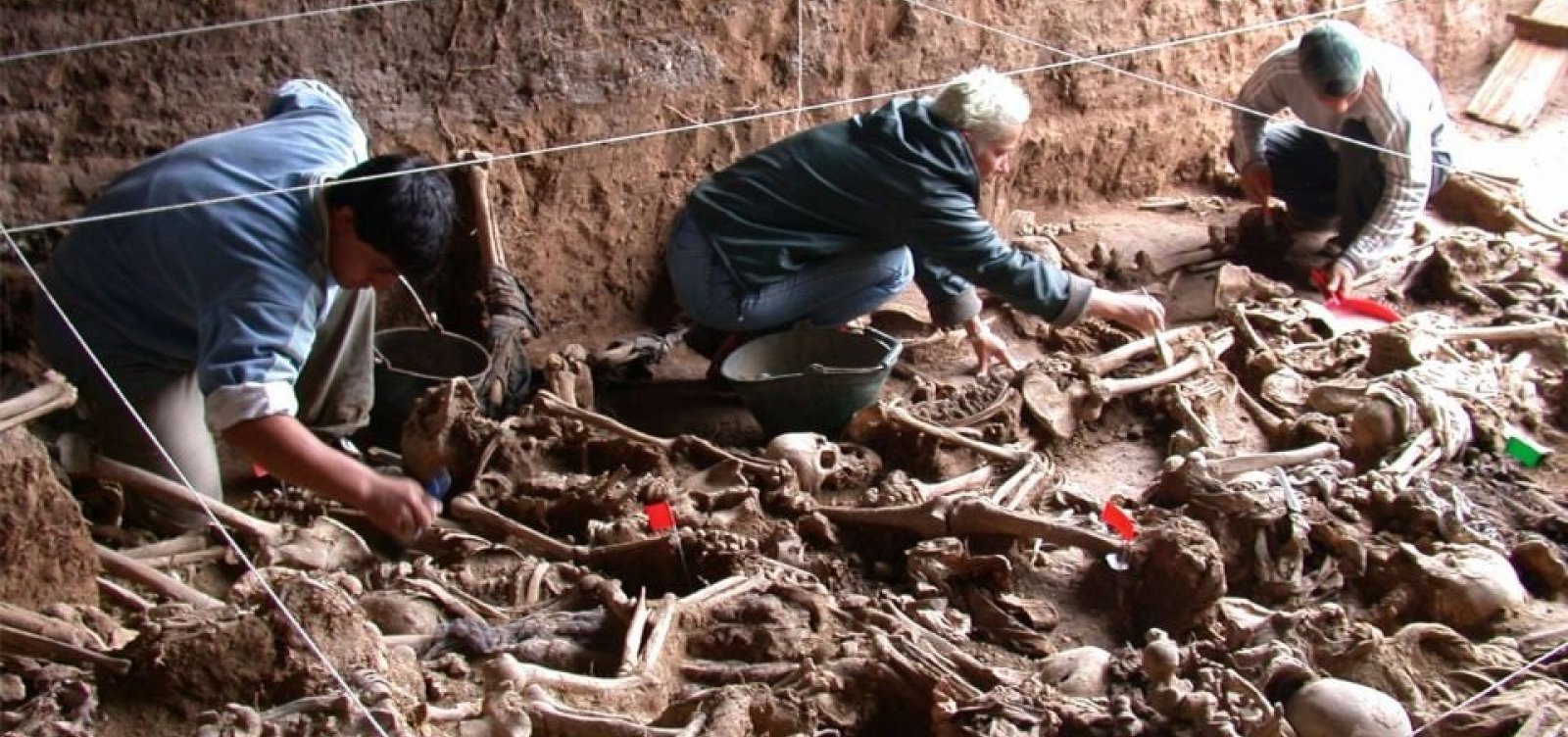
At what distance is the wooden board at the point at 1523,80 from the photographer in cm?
759

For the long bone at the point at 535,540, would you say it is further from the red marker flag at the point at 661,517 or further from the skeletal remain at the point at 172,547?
the skeletal remain at the point at 172,547

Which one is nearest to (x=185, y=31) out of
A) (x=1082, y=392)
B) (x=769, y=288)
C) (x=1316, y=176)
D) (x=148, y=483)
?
(x=148, y=483)

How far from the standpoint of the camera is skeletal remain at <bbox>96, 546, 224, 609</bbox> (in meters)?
3.13

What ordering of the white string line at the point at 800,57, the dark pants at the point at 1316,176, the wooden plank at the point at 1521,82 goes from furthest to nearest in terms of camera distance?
the wooden plank at the point at 1521,82, the dark pants at the point at 1316,176, the white string line at the point at 800,57

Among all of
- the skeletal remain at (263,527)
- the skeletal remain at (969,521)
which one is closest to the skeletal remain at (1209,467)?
the skeletal remain at (969,521)

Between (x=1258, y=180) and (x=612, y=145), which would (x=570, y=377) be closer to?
(x=612, y=145)

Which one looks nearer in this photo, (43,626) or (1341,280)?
(43,626)

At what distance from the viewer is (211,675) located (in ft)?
8.04

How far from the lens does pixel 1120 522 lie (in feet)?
11.7

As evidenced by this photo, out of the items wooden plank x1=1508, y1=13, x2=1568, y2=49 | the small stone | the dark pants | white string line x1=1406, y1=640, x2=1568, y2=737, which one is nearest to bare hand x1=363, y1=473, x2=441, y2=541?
the small stone

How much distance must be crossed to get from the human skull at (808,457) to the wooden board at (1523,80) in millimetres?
5084

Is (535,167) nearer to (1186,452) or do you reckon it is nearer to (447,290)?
(447,290)

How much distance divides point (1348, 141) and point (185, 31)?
12.9 ft

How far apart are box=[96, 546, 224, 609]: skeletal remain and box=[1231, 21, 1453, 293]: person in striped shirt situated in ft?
12.7
